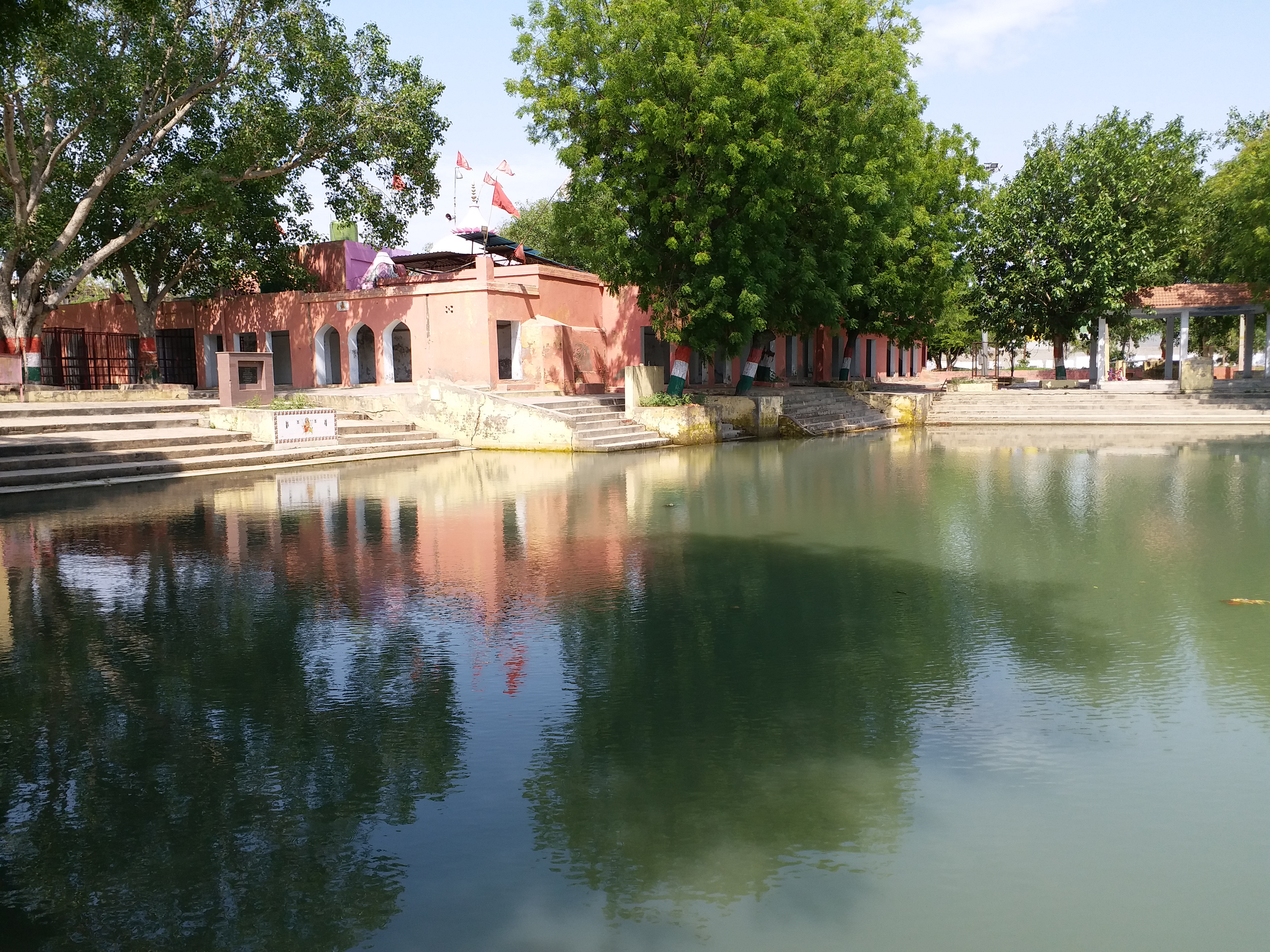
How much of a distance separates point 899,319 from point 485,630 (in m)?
27.8

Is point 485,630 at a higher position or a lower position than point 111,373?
lower

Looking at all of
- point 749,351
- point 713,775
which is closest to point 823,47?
point 749,351

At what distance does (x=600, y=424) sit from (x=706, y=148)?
19.9ft

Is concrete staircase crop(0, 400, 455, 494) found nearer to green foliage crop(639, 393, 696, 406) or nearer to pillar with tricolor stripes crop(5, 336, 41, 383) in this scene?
pillar with tricolor stripes crop(5, 336, 41, 383)

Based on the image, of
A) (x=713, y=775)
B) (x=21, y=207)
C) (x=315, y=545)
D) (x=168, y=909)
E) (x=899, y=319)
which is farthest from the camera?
(x=899, y=319)

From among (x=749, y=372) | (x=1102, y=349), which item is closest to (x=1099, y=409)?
(x=1102, y=349)

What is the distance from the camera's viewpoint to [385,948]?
2.77m

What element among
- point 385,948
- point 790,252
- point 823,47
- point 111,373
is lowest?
point 385,948

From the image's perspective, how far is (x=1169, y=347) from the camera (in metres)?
39.6

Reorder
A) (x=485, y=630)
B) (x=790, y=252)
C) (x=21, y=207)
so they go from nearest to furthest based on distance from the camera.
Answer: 1. (x=485, y=630)
2. (x=21, y=207)
3. (x=790, y=252)

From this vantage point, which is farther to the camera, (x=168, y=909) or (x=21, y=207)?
(x=21, y=207)

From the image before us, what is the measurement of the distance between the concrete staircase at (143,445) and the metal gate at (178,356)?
10.4 metres

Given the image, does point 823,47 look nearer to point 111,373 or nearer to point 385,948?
point 111,373

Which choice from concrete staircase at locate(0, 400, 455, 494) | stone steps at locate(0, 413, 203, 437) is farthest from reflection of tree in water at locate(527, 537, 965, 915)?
stone steps at locate(0, 413, 203, 437)
